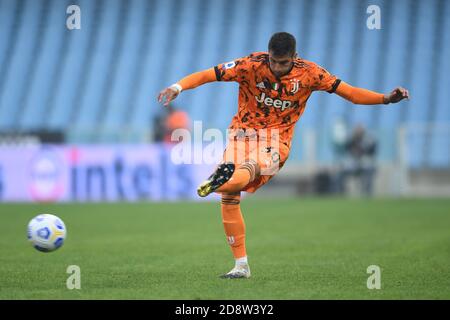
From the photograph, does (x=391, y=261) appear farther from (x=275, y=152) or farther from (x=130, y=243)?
(x=130, y=243)

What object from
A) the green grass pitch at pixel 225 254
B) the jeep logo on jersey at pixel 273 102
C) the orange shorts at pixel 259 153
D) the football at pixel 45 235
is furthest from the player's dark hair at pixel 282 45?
the football at pixel 45 235

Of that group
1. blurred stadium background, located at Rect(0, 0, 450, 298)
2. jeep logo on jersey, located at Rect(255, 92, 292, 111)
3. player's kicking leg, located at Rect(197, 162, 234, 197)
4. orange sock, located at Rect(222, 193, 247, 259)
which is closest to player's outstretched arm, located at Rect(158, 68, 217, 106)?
jeep logo on jersey, located at Rect(255, 92, 292, 111)

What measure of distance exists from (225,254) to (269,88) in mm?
2544

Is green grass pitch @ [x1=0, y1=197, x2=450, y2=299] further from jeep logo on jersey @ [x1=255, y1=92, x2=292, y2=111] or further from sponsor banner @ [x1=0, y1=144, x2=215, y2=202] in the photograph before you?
sponsor banner @ [x1=0, y1=144, x2=215, y2=202]

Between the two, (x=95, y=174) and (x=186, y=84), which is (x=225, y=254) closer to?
(x=186, y=84)

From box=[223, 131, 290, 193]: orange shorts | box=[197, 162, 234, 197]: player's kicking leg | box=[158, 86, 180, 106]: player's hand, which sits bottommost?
box=[197, 162, 234, 197]: player's kicking leg

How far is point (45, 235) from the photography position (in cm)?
764

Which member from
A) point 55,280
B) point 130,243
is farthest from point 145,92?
point 55,280

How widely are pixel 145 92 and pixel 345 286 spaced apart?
2052cm

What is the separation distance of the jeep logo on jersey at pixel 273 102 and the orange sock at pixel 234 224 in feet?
2.95

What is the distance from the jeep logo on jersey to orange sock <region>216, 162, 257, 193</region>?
2.17 feet

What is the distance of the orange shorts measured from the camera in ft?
25.6

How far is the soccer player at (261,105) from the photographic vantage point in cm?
775

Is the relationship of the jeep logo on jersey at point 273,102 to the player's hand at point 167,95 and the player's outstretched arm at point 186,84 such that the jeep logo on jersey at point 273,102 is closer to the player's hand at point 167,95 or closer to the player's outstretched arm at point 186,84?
the player's outstretched arm at point 186,84
